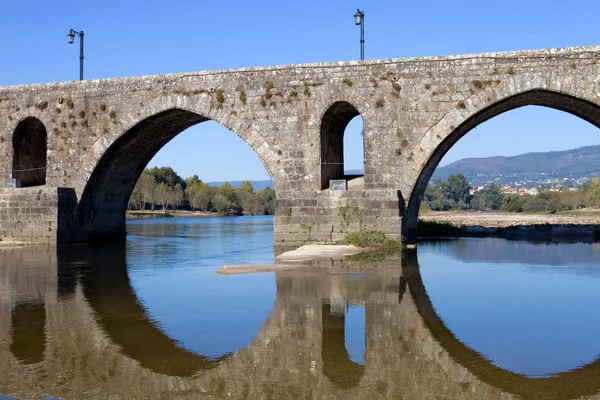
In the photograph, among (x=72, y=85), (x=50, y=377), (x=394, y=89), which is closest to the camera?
(x=50, y=377)

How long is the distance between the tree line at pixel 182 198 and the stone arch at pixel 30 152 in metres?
38.4

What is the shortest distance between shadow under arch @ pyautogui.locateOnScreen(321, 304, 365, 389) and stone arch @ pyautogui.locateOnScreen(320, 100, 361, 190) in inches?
432

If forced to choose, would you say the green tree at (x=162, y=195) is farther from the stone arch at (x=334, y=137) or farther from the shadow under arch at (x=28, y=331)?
the shadow under arch at (x=28, y=331)

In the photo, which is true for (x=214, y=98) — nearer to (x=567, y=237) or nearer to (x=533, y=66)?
(x=533, y=66)

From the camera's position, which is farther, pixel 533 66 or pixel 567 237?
pixel 567 237

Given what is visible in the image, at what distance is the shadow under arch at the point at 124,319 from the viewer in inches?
233

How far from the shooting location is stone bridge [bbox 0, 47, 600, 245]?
16.9 m

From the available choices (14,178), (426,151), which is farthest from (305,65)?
(14,178)

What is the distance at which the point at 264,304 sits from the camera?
347 inches

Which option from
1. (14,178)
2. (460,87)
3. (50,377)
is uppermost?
(460,87)

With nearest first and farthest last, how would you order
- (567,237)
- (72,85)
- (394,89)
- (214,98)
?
(394,89) < (214,98) < (72,85) < (567,237)

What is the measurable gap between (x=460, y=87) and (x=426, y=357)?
12.2 m

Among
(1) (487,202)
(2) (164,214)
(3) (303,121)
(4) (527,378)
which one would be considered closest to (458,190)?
(1) (487,202)

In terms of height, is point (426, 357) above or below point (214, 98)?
below
